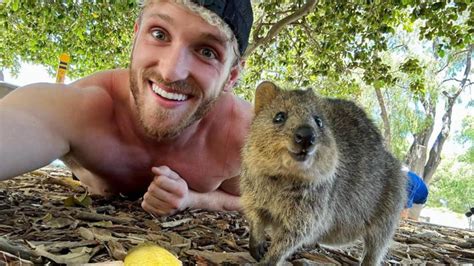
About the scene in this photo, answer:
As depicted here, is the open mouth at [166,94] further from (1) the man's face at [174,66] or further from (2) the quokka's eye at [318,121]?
(2) the quokka's eye at [318,121]

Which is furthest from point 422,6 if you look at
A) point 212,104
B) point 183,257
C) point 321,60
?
point 183,257

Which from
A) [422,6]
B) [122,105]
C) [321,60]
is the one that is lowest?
[122,105]

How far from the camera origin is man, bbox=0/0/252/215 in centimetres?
235

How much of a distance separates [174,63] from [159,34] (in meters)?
0.23

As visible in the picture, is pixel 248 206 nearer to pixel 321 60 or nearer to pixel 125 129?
pixel 125 129

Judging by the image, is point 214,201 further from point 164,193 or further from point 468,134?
point 468,134

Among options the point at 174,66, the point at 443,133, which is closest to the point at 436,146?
the point at 443,133

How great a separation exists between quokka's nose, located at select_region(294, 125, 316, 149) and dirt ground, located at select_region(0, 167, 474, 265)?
1.68 feet

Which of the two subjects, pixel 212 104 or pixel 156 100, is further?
pixel 212 104

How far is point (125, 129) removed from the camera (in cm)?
286

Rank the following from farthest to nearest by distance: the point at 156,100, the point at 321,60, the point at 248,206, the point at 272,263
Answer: the point at 321,60 → the point at 156,100 → the point at 248,206 → the point at 272,263

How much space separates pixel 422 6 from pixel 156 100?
10.6ft

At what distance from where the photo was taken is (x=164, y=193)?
2.56 m

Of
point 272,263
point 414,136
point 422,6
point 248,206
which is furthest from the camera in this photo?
point 414,136
